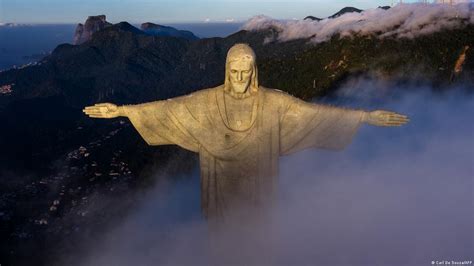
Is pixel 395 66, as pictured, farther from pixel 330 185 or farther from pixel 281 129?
pixel 281 129

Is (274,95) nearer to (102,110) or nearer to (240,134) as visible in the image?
(240,134)

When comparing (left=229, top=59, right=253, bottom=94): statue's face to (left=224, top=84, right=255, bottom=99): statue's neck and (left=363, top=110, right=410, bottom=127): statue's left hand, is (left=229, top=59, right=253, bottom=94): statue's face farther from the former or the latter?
(left=363, top=110, right=410, bottom=127): statue's left hand

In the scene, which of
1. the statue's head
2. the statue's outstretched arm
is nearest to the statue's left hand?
the statue's head

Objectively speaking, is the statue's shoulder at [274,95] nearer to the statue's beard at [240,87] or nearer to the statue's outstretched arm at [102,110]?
the statue's beard at [240,87]

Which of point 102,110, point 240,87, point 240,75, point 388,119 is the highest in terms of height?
point 240,75

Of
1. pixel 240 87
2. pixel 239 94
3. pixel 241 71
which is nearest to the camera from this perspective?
pixel 241 71

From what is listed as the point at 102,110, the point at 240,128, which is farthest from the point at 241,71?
the point at 102,110
